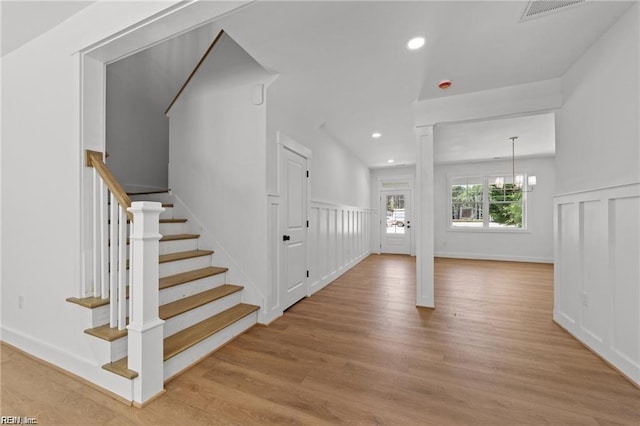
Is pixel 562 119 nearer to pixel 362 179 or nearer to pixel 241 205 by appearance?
pixel 241 205

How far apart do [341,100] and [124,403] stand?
10.9ft

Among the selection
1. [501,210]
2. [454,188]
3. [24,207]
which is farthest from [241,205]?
[501,210]

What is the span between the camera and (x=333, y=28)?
1.94 meters

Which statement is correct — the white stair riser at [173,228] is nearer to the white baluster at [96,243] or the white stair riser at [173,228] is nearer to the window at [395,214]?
the white baluster at [96,243]

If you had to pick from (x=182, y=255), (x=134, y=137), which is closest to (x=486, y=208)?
(x=182, y=255)

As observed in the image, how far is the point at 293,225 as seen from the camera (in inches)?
125

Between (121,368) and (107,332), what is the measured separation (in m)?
0.25

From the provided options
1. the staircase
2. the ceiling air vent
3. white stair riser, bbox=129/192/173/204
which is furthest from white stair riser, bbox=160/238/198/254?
the ceiling air vent

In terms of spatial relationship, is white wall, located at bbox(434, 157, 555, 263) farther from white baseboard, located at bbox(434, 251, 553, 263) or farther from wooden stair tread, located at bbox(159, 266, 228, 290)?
wooden stair tread, located at bbox(159, 266, 228, 290)

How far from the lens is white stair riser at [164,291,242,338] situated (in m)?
2.00

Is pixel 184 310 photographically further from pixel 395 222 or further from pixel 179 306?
pixel 395 222

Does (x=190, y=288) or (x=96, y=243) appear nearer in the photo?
(x=96, y=243)

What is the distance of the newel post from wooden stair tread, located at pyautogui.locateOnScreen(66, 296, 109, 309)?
0.38 m

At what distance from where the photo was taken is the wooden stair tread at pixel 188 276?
2197mm
